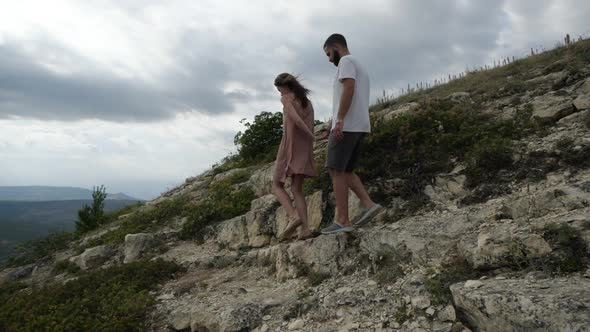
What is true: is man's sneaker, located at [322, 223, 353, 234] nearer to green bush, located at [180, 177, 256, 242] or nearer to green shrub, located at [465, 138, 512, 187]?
green shrub, located at [465, 138, 512, 187]

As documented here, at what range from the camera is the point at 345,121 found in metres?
5.67

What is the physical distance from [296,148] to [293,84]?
3.19ft

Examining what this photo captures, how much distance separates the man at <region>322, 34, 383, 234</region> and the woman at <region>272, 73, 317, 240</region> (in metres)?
0.59

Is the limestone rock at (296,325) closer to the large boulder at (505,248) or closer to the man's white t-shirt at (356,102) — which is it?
the large boulder at (505,248)

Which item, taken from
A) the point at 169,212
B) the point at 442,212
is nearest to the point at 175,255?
the point at 169,212

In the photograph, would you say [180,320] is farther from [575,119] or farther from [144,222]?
[575,119]

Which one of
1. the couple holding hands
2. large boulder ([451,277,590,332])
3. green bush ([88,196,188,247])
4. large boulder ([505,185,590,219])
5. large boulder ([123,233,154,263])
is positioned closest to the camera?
large boulder ([451,277,590,332])

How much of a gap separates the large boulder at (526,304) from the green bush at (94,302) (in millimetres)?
4313

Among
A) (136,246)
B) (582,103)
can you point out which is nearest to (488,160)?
(582,103)

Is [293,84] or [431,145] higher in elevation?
[293,84]

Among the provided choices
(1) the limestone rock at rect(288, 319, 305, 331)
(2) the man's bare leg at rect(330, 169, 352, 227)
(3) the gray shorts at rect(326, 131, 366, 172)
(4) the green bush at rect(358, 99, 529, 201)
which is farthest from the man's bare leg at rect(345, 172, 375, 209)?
(1) the limestone rock at rect(288, 319, 305, 331)

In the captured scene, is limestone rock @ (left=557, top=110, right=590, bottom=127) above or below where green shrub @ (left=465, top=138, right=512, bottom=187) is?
above

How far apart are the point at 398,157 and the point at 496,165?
1705 mm

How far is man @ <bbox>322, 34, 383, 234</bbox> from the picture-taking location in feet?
18.0
